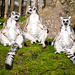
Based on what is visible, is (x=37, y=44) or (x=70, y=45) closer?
(x=70, y=45)

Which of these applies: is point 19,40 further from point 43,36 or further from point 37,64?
point 37,64

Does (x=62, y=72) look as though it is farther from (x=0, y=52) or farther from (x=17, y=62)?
(x=0, y=52)

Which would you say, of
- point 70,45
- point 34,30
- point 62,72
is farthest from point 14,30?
point 62,72

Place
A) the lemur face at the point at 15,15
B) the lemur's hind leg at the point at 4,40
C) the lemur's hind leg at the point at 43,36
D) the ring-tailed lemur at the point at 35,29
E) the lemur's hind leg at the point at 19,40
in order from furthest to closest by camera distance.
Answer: the ring-tailed lemur at the point at 35,29 < the lemur's hind leg at the point at 43,36 < the lemur face at the point at 15,15 < the lemur's hind leg at the point at 4,40 < the lemur's hind leg at the point at 19,40

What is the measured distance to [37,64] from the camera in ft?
16.1

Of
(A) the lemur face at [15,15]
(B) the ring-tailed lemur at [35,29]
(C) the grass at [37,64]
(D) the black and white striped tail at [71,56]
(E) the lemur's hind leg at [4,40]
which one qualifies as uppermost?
(A) the lemur face at [15,15]

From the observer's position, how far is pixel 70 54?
18.2 ft

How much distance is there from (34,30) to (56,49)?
194 centimetres

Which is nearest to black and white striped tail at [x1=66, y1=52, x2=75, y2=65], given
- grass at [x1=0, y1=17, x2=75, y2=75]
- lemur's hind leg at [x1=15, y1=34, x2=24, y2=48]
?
grass at [x1=0, y1=17, x2=75, y2=75]

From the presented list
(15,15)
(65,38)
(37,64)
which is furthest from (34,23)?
(37,64)

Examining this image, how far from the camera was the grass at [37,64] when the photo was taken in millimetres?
4320

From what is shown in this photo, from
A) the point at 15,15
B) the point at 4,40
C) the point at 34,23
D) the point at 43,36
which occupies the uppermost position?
the point at 15,15

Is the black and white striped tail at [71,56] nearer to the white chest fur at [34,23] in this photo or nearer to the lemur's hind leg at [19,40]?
the lemur's hind leg at [19,40]

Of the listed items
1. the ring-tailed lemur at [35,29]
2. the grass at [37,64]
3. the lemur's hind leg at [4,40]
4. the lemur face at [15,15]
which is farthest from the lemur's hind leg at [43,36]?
the lemur's hind leg at [4,40]
